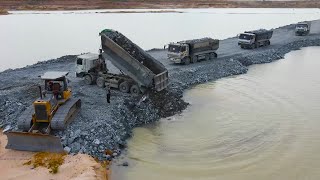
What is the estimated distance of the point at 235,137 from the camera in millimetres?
18844

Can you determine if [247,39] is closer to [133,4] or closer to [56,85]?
[56,85]

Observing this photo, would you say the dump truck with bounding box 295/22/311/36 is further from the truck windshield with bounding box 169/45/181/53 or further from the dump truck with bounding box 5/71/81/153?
the dump truck with bounding box 5/71/81/153

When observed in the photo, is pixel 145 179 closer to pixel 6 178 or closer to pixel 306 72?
pixel 6 178

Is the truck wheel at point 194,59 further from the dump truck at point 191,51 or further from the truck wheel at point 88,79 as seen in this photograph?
the truck wheel at point 88,79

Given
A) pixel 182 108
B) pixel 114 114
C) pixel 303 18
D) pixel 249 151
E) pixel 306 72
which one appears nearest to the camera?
pixel 249 151

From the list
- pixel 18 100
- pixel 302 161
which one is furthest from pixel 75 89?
pixel 302 161

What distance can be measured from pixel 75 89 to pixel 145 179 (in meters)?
9.86

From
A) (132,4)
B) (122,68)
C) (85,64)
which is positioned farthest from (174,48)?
(132,4)

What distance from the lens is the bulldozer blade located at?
15742mm

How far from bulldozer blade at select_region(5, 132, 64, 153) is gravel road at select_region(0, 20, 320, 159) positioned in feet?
1.67

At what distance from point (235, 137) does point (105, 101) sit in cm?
749

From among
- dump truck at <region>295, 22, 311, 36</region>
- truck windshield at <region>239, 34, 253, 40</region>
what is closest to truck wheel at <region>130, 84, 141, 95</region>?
truck windshield at <region>239, 34, 253, 40</region>

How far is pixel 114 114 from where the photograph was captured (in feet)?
63.5

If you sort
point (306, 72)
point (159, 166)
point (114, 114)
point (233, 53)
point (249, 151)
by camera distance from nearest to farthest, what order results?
point (159, 166) < point (249, 151) < point (114, 114) < point (306, 72) < point (233, 53)
